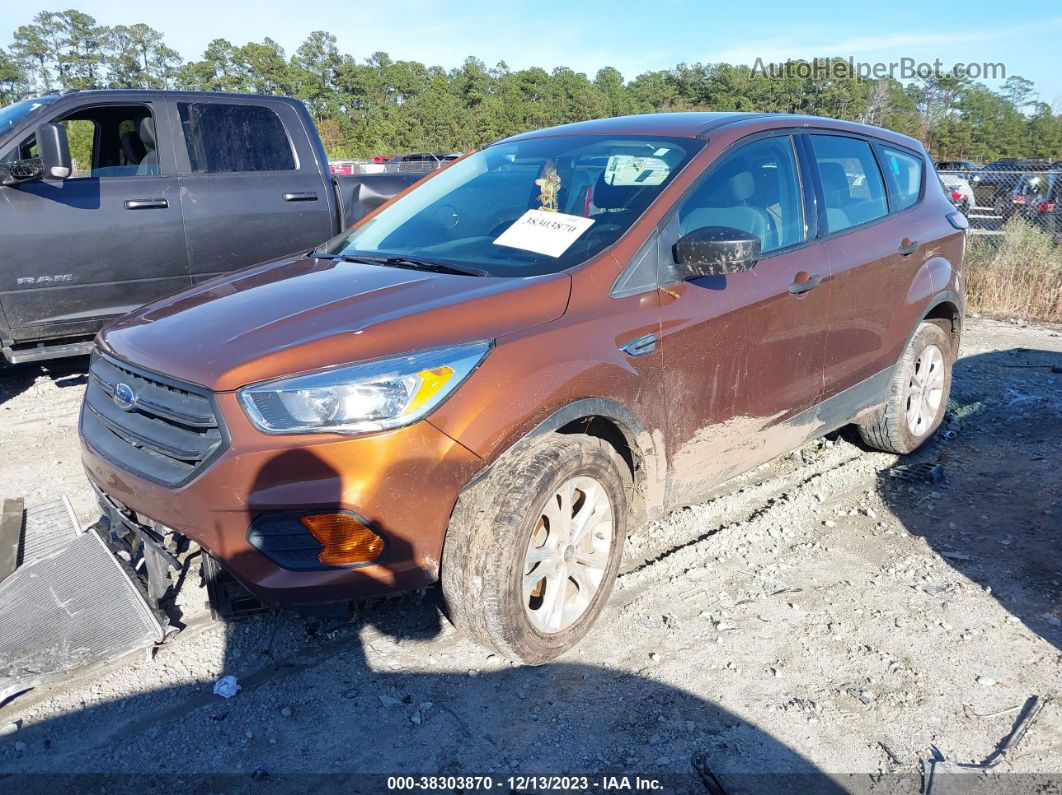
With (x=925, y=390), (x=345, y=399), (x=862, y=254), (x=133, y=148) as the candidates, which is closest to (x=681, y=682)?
(x=345, y=399)

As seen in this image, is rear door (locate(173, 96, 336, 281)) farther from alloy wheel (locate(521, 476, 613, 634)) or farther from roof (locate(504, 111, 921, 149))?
alloy wheel (locate(521, 476, 613, 634))

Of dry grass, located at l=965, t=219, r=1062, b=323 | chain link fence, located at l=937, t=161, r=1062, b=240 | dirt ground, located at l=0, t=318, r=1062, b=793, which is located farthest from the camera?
chain link fence, located at l=937, t=161, r=1062, b=240

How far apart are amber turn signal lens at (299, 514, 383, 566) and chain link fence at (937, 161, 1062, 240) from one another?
1035 centimetres

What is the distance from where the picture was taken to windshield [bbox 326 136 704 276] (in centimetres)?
304

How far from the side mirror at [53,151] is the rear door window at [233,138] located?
0.87 metres

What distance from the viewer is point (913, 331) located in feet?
14.6

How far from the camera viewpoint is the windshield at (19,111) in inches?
209

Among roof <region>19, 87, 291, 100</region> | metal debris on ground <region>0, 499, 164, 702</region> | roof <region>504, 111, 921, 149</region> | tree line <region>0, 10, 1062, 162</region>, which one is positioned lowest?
metal debris on ground <region>0, 499, 164, 702</region>

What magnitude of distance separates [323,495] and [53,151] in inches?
159

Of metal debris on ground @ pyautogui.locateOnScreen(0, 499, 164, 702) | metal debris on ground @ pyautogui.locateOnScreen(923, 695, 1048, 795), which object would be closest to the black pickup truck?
metal debris on ground @ pyautogui.locateOnScreen(0, 499, 164, 702)

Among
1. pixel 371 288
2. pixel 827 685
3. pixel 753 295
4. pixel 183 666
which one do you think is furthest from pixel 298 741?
pixel 753 295

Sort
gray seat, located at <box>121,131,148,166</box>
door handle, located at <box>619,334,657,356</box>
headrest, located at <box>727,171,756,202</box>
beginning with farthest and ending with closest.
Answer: gray seat, located at <box>121,131,148,166</box> → headrest, located at <box>727,171,756,202</box> → door handle, located at <box>619,334,657,356</box>

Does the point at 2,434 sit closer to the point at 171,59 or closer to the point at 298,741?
the point at 298,741

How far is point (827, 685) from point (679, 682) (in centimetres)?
50
